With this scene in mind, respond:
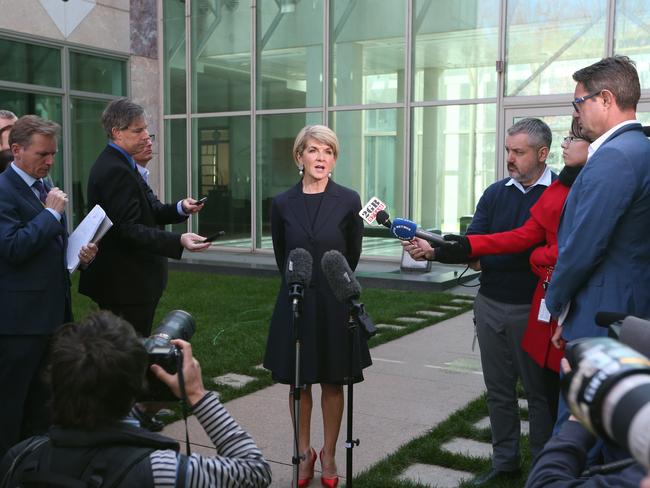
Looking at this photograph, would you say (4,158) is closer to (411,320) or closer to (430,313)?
(411,320)

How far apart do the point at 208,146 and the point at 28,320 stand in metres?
12.4

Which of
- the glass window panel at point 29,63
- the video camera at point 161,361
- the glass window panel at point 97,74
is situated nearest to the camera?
the video camera at point 161,361

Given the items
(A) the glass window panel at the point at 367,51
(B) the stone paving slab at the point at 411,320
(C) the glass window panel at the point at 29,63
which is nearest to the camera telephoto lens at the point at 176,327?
(B) the stone paving slab at the point at 411,320

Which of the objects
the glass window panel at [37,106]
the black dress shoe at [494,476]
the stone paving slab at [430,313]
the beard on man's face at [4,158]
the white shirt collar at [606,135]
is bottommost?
the stone paving slab at [430,313]

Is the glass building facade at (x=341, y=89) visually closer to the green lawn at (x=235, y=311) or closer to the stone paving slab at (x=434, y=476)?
the green lawn at (x=235, y=311)

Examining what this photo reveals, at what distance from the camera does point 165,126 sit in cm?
1614

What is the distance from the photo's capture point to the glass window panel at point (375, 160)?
1356cm

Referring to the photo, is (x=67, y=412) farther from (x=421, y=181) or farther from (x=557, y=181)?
(x=421, y=181)

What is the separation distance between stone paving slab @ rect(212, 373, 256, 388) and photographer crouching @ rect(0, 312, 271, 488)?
12.8 feet

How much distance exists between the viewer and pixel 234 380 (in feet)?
19.6

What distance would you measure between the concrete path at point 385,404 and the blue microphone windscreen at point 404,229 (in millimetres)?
1389

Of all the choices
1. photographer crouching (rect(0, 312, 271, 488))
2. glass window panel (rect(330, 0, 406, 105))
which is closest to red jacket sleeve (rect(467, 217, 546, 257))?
photographer crouching (rect(0, 312, 271, 488))

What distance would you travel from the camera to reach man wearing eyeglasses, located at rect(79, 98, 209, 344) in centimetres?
427

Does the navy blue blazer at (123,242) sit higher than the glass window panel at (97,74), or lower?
lower
